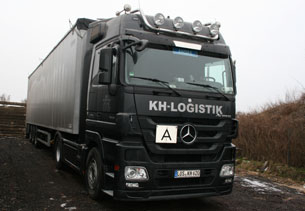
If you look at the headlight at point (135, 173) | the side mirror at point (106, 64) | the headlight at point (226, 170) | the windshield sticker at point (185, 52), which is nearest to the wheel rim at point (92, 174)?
the headlight at point (135, 173)

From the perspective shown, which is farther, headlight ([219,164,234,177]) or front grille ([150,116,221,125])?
headlight ([219,164,234,177])

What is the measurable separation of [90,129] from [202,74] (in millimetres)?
2226

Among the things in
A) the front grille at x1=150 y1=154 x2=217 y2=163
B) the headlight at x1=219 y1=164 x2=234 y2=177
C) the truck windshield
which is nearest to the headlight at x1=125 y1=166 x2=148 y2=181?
the front grille at x1=150 y1=154 x2=217 y2=163

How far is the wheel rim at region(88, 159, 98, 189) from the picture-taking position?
209 inches

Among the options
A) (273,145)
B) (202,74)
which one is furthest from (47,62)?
(273,145)

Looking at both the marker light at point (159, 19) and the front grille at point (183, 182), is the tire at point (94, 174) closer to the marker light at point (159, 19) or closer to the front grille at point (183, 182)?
the front grille at point (183, 182)

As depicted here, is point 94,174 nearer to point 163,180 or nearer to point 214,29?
point 163,180

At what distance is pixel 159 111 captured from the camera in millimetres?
4621

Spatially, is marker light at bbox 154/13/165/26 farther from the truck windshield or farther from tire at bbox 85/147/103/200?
tire at bbox 85/147/103/200

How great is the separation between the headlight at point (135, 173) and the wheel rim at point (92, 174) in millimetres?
1036

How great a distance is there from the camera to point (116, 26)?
5.08m

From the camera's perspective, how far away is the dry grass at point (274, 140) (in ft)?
31.6

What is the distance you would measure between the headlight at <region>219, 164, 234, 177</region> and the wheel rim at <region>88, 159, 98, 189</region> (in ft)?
6.76

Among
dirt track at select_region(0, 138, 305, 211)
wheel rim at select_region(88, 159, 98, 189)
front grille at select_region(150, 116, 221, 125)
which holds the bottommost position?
dirt track at select_region(0, 138, 305, 211)
